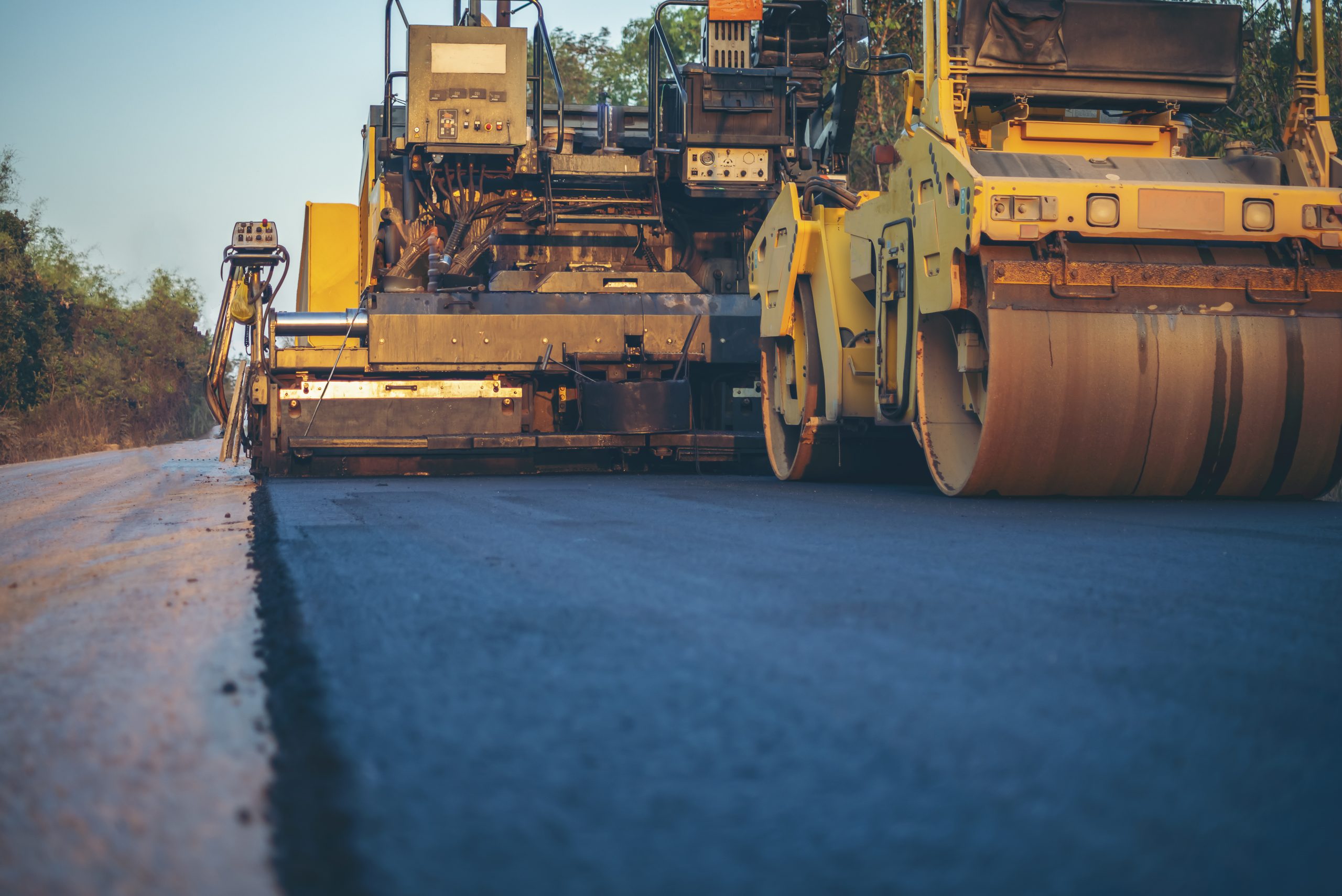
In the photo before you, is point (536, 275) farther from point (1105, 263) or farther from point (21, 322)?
point (21, 322)

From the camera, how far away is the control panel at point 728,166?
9.62 metres

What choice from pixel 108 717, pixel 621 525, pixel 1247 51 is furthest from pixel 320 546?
pixel 1247 51

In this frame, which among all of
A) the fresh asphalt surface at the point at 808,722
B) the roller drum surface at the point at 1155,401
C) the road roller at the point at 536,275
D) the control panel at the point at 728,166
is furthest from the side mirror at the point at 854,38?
the fresh asphalt surface at the point at 808,722

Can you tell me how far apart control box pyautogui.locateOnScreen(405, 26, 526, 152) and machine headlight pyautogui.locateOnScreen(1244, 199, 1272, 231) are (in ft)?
18.7

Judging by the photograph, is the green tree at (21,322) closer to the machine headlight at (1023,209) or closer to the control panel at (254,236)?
the control panel at (254,236)

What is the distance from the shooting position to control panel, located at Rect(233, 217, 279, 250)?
9.96 metres

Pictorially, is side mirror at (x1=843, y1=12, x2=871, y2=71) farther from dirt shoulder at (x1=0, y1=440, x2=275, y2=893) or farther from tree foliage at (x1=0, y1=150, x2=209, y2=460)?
tree foliage at (x1=0, y1=150, x2=209, y2=460)

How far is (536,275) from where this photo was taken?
32.7 ft

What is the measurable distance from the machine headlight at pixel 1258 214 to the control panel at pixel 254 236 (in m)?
7.06

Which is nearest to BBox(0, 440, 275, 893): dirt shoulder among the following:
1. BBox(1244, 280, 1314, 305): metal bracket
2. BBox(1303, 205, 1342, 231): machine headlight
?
BBox(1244, 280, 1314, 305): metal bracket

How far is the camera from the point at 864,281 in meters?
6.83

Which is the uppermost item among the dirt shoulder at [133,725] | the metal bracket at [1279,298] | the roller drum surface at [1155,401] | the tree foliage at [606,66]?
the tree foliage at [606,66]

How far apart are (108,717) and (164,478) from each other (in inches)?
369

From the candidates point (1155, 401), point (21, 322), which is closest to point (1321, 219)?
point (1155, 401)
